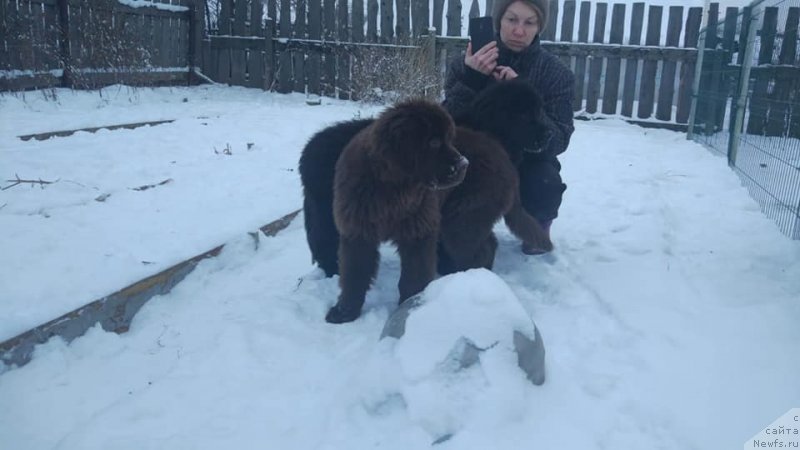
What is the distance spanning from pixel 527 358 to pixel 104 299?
1718 millimetres

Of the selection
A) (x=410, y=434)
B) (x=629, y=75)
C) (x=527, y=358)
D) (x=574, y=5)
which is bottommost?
(x=410, y=434)

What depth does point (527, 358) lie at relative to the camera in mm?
2064

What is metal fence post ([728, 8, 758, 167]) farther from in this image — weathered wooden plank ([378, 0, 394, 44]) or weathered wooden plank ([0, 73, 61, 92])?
weathered wooden plank ([0, 73, 61, 92])

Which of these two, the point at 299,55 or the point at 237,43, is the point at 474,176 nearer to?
the point at 299,55

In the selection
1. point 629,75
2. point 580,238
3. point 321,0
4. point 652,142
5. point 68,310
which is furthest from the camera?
point 321,0

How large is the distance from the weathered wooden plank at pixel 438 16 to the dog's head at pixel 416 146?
795 centimetres

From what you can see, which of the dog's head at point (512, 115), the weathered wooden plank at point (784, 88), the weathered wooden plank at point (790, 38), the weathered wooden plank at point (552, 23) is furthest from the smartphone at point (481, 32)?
the weathered wooden plank at point (552, 23)

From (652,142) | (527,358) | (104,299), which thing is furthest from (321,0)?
(527,358)

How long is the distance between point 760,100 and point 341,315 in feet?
14.1

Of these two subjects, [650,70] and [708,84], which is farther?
[650,70]

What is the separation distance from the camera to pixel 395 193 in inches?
98.0

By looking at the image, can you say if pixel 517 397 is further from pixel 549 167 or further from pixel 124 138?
pixel 124 138

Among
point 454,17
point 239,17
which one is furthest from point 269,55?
point 454,17

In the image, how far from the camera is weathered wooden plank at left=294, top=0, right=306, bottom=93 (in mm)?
10301
